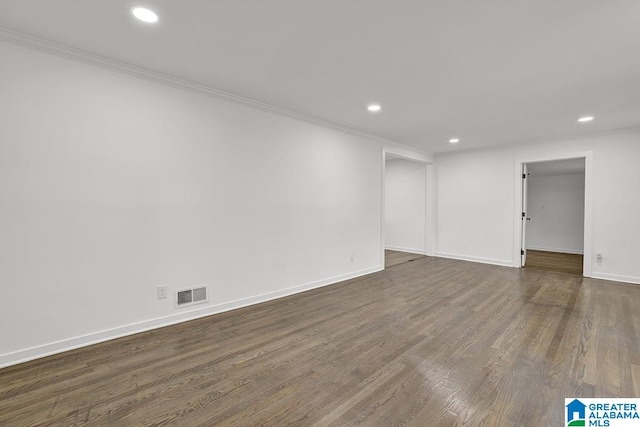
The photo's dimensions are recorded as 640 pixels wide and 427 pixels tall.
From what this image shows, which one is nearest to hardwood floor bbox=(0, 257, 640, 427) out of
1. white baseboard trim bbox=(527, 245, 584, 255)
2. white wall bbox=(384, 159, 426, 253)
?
white wall bbox=(384, 159, 426, 253)

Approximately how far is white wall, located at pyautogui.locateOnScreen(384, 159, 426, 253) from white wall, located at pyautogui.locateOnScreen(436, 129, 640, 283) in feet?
1.48

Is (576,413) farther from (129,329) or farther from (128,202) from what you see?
(128,202)

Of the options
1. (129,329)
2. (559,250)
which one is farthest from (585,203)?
(129,329)

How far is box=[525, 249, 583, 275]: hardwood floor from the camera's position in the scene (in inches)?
224

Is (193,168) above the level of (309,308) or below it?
above

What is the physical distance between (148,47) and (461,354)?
3.66 meters

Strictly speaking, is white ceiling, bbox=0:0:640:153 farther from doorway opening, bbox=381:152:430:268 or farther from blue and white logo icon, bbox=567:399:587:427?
doorway opening, bbox=381:152:430:268

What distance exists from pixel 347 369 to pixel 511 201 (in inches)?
212

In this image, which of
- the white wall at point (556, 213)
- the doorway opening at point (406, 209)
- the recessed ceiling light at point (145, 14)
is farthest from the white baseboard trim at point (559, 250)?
the recessed ceiling light at point (145, 14)

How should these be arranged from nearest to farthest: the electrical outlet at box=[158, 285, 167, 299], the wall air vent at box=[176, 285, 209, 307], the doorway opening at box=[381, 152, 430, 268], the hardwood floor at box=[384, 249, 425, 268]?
the electrical outlet at box=[158, 285, 167, 299] → the wall air vent at box=[176, 285, 209, 307] → the hardwood floor at box=[384, 249, 425, 268] → the doorway opening at box=[381, 152, 430, 268]

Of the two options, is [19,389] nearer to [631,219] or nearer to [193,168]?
[193,168]

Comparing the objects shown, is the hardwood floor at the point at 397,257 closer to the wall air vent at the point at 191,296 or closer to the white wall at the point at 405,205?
the white wall at the point at 405,205

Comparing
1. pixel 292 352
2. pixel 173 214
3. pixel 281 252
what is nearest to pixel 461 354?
pixel 292 352

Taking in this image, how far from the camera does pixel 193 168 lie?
10.1 feet
